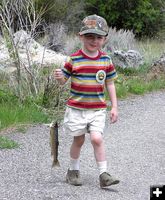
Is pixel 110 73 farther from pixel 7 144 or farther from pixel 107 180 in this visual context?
pixel 7 144

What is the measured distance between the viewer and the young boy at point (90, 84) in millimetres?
5156

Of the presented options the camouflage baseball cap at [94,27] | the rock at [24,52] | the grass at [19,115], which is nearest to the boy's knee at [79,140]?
the camouflage baseball cap at [94,27]

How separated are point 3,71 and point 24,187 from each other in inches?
195

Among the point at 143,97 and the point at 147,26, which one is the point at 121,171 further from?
the point at 147,26

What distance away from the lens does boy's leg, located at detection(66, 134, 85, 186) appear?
17.5ft

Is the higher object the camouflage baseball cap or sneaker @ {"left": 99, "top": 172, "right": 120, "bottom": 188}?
the camouflage baseball cap

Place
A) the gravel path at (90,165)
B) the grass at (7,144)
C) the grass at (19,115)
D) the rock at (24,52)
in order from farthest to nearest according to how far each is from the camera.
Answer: the rock at (24,52) < the grass at (19,115) < the grass at (7,144) < the gravel path at (90,165)

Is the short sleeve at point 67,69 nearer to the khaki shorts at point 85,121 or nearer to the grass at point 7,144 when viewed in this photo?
the khaki shorts at point 85,121

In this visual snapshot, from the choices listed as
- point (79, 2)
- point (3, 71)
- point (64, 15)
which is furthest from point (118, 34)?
point (3, 71)

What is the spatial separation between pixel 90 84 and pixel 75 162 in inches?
32.1

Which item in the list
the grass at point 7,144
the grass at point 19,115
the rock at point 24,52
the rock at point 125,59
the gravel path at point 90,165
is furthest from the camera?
the rock at point 125,59

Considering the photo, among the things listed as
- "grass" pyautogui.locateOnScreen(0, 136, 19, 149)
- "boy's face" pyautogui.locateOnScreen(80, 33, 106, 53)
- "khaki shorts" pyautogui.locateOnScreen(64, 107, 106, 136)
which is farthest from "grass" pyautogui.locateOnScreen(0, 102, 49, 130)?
"boy's face" pyautogui.locateOnScreen(80, 33, 106, 53)

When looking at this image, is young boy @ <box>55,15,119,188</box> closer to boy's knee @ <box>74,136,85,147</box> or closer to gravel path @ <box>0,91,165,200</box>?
boy's knee @ <box>74,136,85,147</box>

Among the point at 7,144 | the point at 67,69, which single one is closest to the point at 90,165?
the point at 7,144
